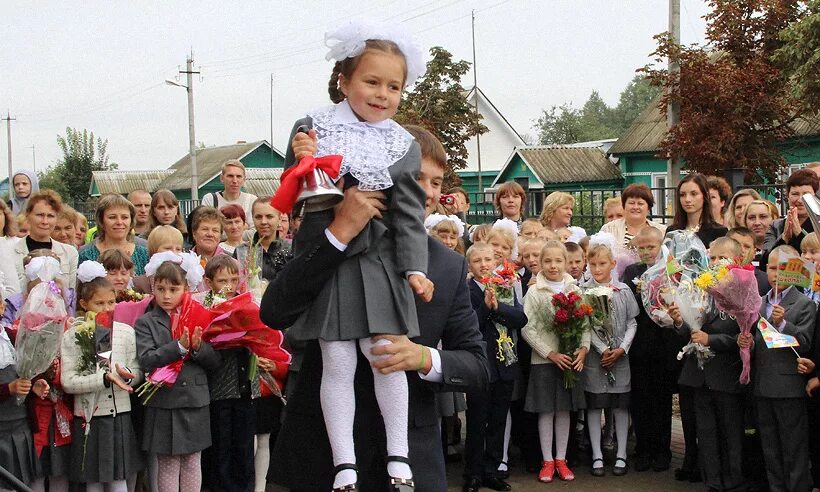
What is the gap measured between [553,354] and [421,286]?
14.8 feet

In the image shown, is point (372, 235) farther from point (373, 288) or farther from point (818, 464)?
point (818, 464)

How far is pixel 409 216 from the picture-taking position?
264 cm

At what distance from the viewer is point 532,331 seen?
22.7 ft

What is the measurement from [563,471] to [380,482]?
457 centimetres

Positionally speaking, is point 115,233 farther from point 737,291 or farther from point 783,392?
point 783,392

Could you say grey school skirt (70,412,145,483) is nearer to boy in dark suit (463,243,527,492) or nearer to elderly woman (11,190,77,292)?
elderly woman (11,190,77,292)

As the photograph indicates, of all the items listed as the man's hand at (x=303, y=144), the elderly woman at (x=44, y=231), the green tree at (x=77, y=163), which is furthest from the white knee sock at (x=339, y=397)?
the green tree at (x=77, y=163)

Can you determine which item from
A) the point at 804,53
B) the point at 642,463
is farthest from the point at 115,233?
the point at 804,53

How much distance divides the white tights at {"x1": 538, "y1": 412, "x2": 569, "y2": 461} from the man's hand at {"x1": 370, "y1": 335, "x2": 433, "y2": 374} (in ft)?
15.1

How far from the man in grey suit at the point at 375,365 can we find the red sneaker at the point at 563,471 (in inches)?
174

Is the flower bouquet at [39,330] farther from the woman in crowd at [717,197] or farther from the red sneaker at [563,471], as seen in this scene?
the woman in crowd at [717,197]

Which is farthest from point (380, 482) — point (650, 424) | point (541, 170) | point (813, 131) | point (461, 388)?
point (541, 170)

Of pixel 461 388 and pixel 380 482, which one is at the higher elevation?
pixel 461 388

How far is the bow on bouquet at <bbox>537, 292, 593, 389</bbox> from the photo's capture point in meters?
6.70
